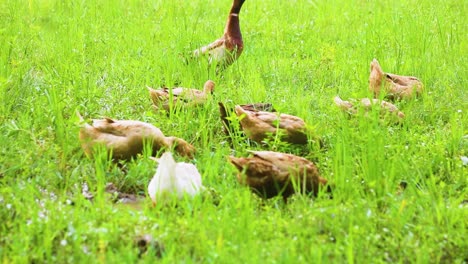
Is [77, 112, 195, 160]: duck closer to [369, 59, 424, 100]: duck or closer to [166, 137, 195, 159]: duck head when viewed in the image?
[166, 137, 195, 159]: duck head

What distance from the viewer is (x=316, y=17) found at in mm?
7047

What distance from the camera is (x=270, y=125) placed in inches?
146

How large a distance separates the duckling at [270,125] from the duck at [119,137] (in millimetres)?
487

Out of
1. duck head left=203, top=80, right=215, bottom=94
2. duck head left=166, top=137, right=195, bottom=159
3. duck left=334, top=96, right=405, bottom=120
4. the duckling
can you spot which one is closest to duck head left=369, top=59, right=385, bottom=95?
duck left=334, top=96, right=405, bottom=120

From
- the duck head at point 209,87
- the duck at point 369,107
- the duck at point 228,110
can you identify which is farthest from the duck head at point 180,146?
the duck at point 369,107

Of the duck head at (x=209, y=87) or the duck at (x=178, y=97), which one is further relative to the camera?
the duck head at (x=209, y=87)

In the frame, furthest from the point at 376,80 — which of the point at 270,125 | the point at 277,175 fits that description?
the point at 277,175

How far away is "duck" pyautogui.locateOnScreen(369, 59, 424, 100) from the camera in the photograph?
4.42 meters

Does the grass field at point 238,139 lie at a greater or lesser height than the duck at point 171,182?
lesser

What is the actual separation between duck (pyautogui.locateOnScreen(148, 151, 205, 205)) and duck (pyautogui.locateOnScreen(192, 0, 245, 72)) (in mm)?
2030

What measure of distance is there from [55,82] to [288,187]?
226 cm

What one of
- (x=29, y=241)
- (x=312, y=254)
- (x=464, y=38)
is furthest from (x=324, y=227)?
(x=464, y=38)

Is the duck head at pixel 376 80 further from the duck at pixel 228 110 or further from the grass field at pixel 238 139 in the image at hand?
the duck at pixel 228 110

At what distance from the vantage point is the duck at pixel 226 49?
509cm
